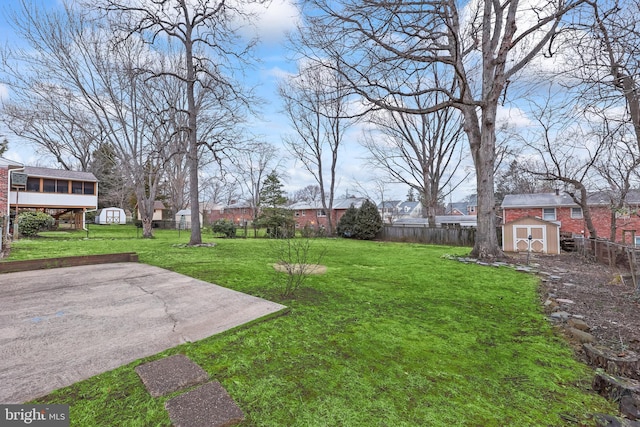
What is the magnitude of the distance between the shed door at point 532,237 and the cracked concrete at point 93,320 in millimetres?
11615

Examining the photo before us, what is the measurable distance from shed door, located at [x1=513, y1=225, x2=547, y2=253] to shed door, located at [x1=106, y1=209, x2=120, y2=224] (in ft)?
116

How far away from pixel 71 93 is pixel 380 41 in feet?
51.6

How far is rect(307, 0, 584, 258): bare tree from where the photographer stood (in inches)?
259

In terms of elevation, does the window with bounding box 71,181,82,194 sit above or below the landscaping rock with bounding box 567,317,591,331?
above

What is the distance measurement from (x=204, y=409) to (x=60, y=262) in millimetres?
6406

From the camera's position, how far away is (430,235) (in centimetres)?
1669

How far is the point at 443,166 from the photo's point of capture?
17.9 meters

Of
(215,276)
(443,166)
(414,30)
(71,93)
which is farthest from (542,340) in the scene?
(71,93)

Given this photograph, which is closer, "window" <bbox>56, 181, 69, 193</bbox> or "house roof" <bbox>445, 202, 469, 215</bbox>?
"window" <bbox>56, 181, 69, 193</bbox>

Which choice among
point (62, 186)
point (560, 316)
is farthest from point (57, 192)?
point (560, 316)

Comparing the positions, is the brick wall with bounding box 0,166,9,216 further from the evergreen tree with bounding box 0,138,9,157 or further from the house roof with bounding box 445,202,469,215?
the house roof with bounding box 445,202,469,215

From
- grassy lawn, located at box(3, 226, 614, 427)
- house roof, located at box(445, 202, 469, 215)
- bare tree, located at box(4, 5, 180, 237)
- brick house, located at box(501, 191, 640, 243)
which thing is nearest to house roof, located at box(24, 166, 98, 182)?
bare tree, located at box(4, 5, 180, 237)

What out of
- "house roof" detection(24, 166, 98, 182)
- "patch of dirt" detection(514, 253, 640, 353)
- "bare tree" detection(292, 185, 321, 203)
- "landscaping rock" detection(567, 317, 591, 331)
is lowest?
"patch of dirt" detection(514, 253, 640, 353)

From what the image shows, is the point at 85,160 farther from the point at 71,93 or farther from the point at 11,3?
the point at 11,3
